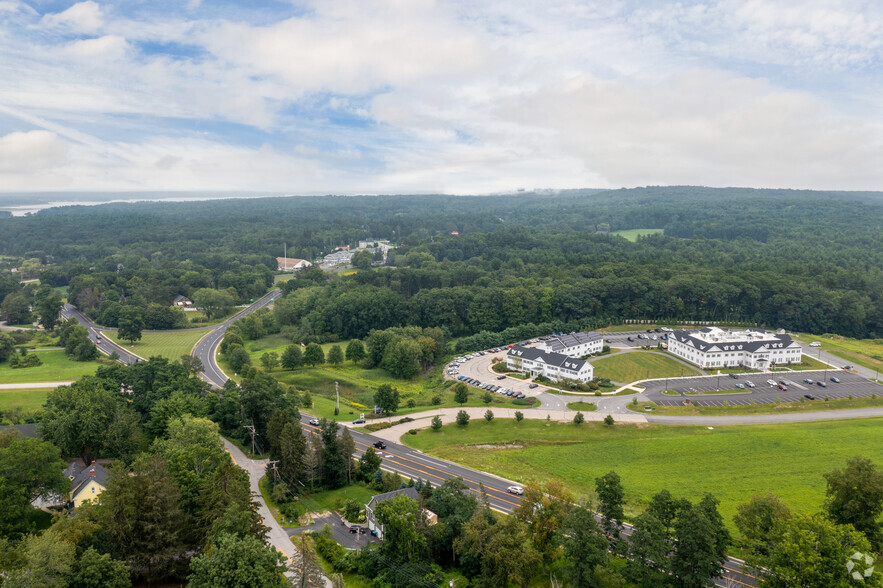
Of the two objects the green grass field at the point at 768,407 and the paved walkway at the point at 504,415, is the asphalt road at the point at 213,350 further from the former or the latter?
the green grass field at the point at 768,407

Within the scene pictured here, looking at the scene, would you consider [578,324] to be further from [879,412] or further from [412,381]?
[879,412]

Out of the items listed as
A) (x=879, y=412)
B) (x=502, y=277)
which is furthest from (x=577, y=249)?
(x=879, y=412)

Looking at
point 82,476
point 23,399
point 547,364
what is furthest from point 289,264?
point 82,476

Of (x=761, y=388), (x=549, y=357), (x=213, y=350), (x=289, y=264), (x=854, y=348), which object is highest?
(x=289, y=264)

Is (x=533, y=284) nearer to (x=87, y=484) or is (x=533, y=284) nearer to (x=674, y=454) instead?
(x=674, y=454)

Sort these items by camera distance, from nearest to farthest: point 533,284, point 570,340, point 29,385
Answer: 1. point 29,385
2. point 570,340
3. point 533,284

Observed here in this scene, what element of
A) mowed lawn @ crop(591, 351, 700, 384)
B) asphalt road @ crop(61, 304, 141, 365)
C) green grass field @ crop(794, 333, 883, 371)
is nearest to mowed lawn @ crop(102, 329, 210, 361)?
asphalt road @ crop(61, 304, 141, 365)

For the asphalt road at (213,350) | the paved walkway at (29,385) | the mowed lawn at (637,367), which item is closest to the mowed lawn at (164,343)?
the asphalt road at (213,350)
